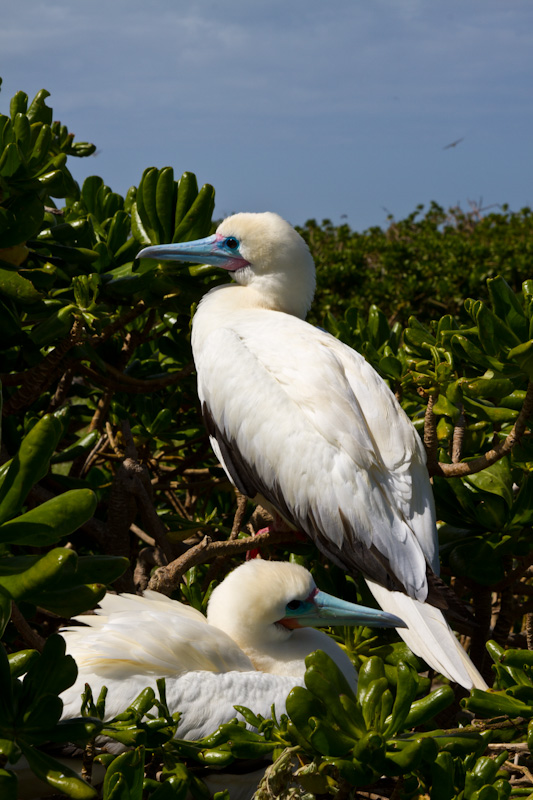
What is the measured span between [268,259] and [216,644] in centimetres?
189

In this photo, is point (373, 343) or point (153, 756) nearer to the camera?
point (153, 756)

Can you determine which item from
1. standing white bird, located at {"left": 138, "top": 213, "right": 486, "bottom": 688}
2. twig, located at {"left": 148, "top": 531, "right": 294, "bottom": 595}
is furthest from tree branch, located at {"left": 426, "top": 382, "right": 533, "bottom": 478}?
twig, located at {"left": 148, "top": 531, "right": 294, "bottom": 595}

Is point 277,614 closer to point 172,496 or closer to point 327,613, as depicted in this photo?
point 327,613

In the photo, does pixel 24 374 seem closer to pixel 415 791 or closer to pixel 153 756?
pixel 153 756

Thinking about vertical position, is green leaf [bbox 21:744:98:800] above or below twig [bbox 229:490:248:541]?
above

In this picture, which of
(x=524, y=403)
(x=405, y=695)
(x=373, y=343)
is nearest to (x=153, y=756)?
(x=405, y=695)

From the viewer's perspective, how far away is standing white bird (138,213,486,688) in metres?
2.75

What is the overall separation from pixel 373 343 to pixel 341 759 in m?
2.24

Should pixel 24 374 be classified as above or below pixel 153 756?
above

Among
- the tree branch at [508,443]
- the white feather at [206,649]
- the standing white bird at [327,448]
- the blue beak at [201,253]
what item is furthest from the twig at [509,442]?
the blue beak at [201,253]

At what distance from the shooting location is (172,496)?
146 inches

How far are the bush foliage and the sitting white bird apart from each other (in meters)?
0.08

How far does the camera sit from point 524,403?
229 cm

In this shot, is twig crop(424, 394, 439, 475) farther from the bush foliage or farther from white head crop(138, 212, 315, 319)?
white head crop(138, 212, 315, 319)
